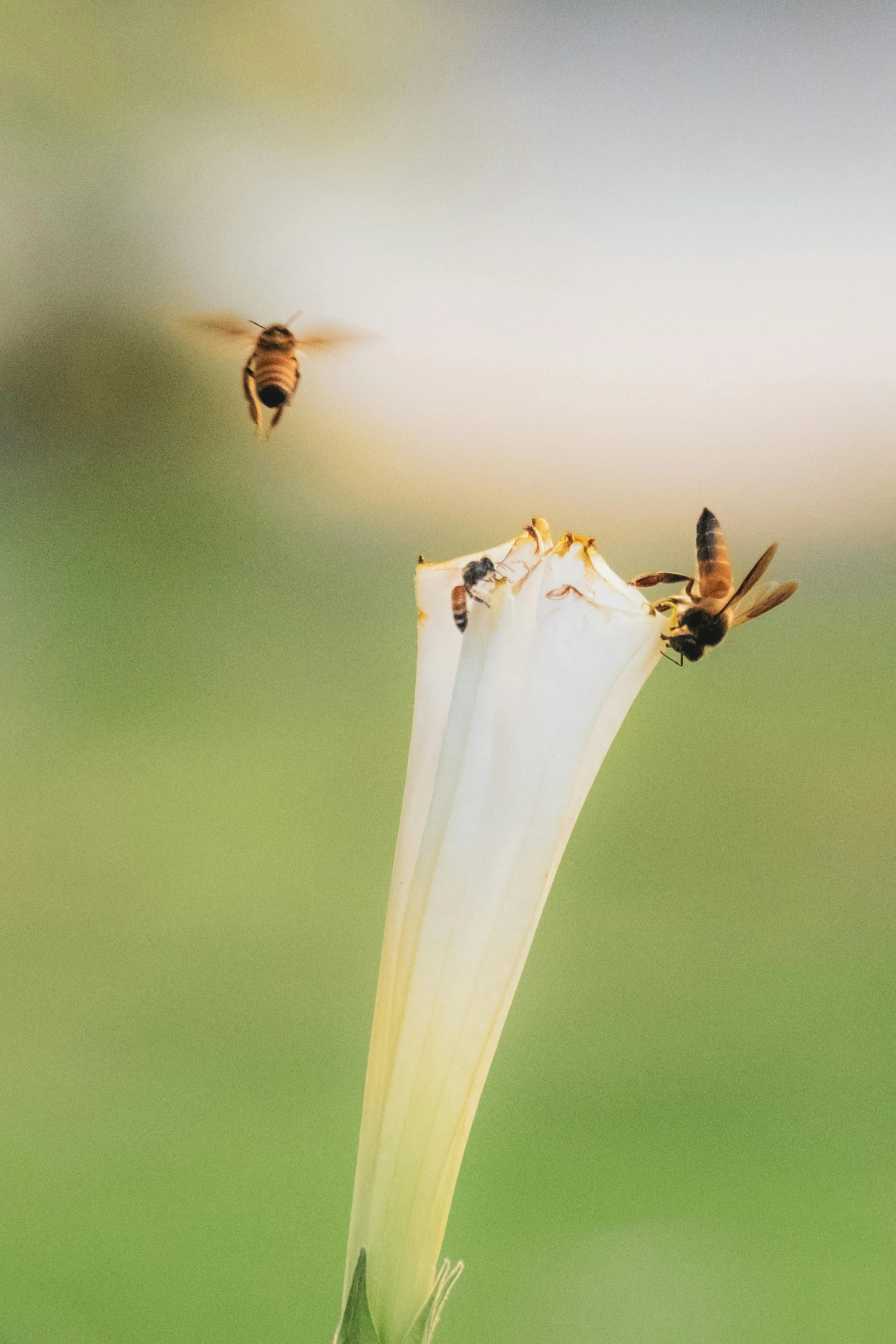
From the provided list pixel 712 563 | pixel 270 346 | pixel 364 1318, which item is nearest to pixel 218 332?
pixel 270 346

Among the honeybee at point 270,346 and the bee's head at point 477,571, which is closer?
the bee's head at point 477,571

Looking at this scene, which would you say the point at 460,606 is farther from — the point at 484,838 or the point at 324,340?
the point at 324,340

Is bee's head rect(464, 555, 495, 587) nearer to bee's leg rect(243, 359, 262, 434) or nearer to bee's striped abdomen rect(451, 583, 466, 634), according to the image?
bee's striped abdomen rect(451, 583, 466, 634)

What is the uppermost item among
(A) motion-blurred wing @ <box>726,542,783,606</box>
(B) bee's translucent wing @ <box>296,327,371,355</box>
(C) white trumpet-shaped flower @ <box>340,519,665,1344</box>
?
(B) bee's translucent wing @ <box>296,327,371,355</box>

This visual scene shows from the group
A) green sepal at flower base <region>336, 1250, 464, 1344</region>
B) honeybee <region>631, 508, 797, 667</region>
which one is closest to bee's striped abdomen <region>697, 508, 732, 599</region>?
honeybee <region>631, 508, 797, 667</region>

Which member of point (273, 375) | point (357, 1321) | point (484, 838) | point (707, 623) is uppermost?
point (273, 375)

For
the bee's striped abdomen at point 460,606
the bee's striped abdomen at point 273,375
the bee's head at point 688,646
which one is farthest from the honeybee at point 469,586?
the bee's striped abdomen at point 273,375

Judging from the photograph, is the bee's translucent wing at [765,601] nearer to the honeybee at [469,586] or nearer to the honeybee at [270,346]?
the honeybee at [469,586]
